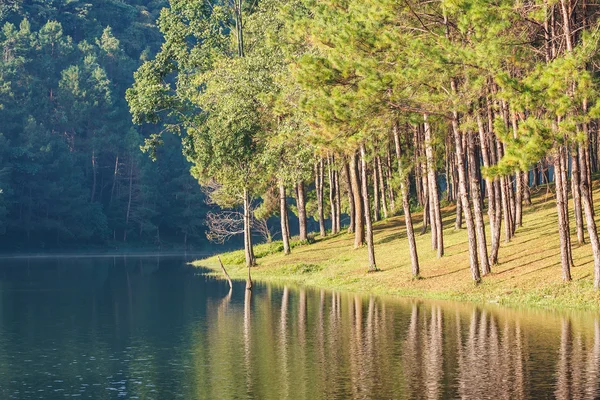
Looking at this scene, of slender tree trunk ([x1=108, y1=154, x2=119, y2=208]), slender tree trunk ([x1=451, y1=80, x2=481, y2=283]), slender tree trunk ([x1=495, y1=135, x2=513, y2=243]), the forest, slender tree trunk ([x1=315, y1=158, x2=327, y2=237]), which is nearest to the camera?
the forest

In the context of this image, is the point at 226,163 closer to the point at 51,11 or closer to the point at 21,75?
the point at 21,75

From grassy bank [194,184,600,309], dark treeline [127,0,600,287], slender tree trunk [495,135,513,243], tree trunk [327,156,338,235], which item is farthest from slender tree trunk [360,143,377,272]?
tree trunk [327,156,338,235]

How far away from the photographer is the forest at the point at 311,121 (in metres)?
38.6

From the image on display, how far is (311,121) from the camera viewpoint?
150ft

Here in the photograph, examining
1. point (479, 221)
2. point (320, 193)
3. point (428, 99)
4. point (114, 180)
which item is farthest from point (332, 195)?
point (114, 180)

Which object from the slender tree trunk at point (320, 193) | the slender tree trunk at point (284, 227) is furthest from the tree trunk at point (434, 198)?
the slender tree trunk at point (320, 193)

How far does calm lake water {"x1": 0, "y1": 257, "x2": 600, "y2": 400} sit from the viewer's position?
24.6 m

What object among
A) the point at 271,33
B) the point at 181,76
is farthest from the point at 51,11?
the point at 271,33

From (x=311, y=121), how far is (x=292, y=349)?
655 inches

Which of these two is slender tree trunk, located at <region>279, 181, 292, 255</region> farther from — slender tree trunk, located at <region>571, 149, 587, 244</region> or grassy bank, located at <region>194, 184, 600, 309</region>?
slender tree trunk, located at <region>571, 149, 587, 244</region>

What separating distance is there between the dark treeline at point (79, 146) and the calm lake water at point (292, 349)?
70.9m

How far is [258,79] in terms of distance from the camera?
63.6 metres

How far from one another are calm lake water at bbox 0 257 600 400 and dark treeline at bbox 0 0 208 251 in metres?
70.9

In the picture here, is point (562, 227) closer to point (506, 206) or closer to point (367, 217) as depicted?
point (506, 206)
